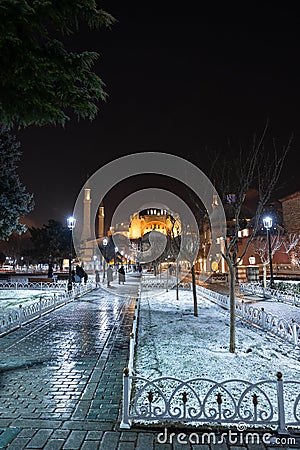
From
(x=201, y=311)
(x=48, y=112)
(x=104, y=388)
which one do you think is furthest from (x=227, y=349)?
(x=48, y=112)

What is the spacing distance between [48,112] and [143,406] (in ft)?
16.5

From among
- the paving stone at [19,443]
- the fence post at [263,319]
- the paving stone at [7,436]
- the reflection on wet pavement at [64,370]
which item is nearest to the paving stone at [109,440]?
the reflection on wet pavement at [64,370]

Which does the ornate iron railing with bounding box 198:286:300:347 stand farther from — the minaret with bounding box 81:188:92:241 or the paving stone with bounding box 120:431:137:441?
the minaret with bounding box 81:188:92:241

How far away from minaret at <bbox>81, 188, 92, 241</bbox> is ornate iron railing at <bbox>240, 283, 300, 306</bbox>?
58137mm

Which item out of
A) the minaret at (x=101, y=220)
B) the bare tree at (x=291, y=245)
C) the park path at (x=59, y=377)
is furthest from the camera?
the minaret at (x=101, y=220)

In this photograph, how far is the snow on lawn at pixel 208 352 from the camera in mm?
6129

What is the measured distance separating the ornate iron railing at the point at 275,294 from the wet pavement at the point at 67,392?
9.77 meters

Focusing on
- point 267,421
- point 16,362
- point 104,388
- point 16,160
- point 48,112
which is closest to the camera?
point 267,421

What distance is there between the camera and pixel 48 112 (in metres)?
5.05

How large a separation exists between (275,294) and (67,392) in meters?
15.9

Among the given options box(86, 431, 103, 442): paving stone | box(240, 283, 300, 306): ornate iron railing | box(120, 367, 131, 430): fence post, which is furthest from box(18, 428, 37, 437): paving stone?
box(240, 283, 300, 306): ornate iron railing

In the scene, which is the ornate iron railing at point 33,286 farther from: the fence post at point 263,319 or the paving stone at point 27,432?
the paving stone at point 27,432

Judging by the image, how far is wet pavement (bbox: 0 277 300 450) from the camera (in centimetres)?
388

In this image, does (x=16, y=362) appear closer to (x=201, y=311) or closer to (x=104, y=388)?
(x=104, y=388)
